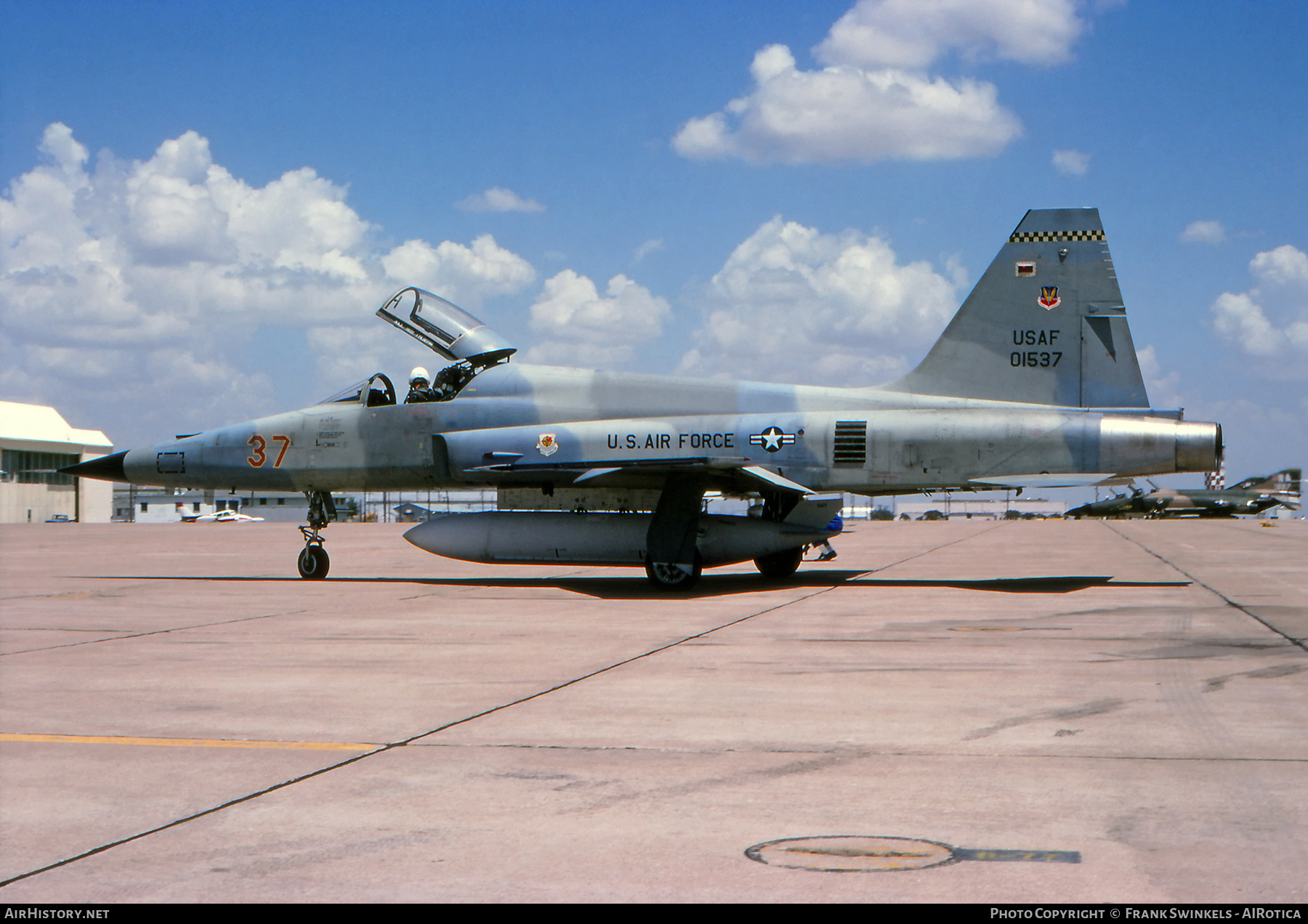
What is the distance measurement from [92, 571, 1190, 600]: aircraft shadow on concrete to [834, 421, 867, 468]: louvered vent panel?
177 cm

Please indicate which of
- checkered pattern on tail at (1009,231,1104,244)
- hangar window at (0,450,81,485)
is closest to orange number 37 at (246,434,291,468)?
checkered pattern on tail at (1009,231,1104,244)

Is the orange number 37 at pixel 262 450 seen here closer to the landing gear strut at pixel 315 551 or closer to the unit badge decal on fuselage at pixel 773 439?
the landing gear strut at pixel 315 551

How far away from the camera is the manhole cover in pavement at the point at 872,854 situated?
3.86 meters

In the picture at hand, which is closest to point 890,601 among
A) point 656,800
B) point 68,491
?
point 656,800

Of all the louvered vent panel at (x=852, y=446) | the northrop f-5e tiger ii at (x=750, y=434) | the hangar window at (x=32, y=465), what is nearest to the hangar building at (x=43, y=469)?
the hangar window at (x=32, y=465)

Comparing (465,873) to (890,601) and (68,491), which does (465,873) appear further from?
(68,491)

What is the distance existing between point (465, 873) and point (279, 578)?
50.8 ft

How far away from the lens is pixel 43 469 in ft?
245

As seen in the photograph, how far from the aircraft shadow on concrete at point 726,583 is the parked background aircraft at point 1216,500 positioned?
4865cm

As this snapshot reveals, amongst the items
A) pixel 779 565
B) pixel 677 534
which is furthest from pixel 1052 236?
pixel 677 534

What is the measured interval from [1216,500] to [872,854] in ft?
215

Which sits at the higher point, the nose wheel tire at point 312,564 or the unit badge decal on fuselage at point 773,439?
the unit badge decal on fuselage at point 773,439

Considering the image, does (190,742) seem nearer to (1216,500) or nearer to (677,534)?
(677,534)

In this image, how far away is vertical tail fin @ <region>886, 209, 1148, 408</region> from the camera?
15008 millimetres
